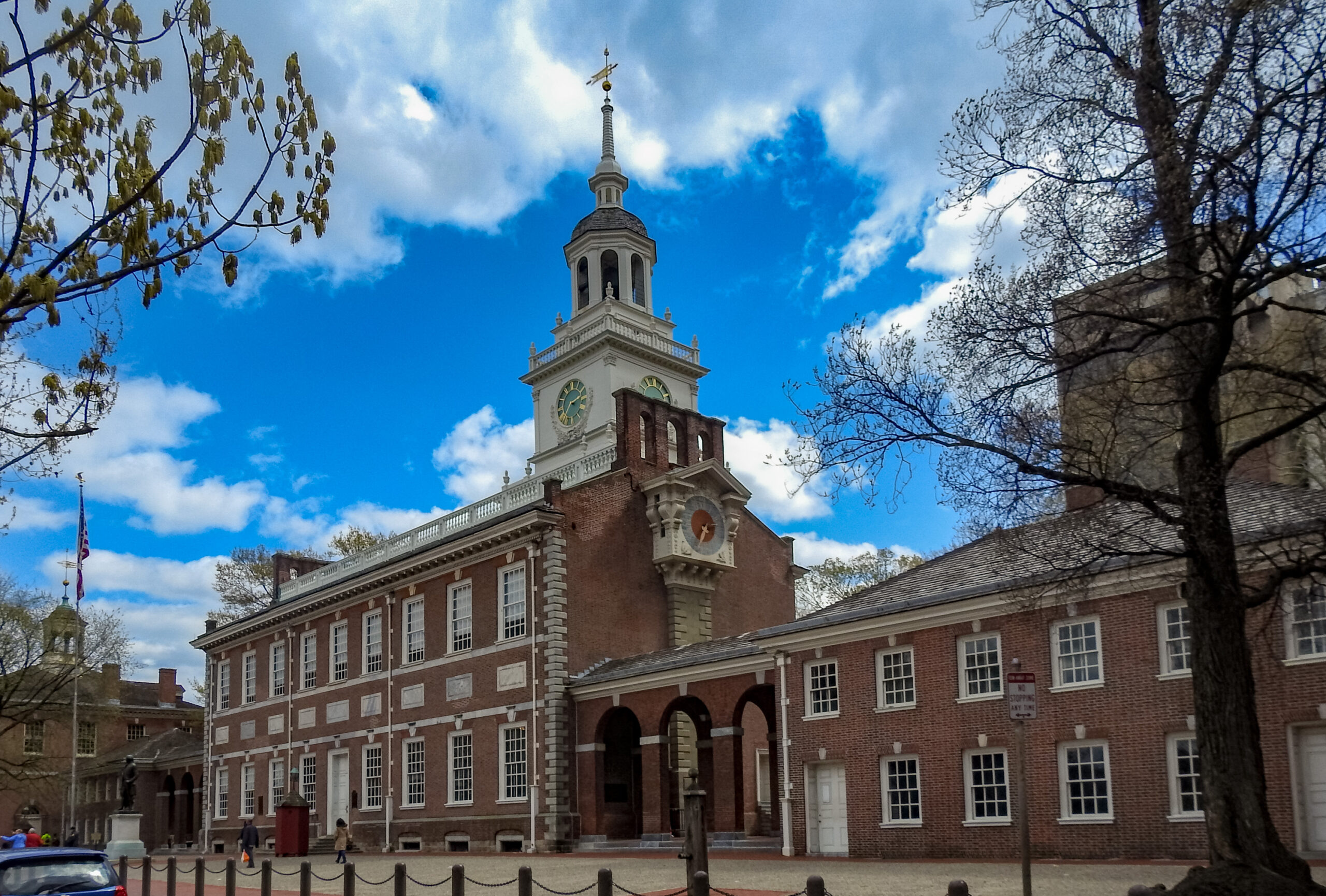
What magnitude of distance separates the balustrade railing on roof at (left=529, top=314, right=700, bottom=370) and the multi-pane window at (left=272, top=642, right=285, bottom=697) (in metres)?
18.1

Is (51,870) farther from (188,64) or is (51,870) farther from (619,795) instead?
(619,795)

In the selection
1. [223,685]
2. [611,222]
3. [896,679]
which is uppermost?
[611,222]

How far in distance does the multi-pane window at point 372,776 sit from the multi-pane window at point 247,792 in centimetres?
899

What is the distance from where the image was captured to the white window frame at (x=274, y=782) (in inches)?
1871

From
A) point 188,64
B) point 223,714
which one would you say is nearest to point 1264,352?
point 188,64

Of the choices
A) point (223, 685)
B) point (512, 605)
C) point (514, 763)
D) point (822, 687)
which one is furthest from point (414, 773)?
point (822, 687)

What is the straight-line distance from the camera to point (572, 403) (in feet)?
192

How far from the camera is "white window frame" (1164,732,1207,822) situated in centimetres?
2144

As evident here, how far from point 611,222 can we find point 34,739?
127 feet

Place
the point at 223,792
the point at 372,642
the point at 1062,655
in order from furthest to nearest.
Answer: the point at 223,792, the point at 372,642, the point at 1062,655

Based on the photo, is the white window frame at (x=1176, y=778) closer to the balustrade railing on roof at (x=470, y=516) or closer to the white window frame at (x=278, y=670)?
the balustrade railing on roof at (x=470, y=516)

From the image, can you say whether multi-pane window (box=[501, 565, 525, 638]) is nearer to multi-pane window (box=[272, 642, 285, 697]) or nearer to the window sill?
multi-pane window (box=[272, 642, 285, 697])

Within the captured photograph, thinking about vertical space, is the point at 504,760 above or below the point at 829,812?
above

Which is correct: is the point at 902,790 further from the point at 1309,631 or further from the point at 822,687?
the point at 1309,631
